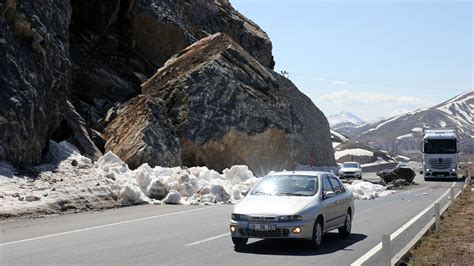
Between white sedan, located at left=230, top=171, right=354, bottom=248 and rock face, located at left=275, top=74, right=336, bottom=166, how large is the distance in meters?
41.7

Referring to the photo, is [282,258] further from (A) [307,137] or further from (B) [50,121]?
(A) [307,137]

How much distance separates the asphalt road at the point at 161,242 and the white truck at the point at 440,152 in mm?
29956

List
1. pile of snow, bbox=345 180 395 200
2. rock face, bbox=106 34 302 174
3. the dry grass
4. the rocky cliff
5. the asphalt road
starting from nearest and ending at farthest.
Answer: the dry grass → the asphalt road → the rocky cliff → pile of snow, bbox=345 180 395 200 → rock face, bbox=106 34 302 174

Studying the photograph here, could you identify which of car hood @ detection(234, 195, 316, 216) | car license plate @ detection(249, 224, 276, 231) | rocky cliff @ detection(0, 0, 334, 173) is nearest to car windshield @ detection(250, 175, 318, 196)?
car hood @ detection(234, 195, 316, 216)

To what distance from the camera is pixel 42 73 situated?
27.1 m

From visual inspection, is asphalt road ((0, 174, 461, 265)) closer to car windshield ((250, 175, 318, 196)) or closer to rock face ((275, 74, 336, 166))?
car windshield ((250, 175, 318, 196))

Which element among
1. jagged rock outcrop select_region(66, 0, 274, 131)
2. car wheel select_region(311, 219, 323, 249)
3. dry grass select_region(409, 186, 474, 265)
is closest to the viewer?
dry grass select_region(409, 186, 474, 265)

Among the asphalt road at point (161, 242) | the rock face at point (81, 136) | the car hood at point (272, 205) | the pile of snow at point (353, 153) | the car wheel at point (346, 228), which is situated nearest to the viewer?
the asphalt road at point (161, 242)

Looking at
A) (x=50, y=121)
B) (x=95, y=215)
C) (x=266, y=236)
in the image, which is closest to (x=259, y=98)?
(x=50, y=121)

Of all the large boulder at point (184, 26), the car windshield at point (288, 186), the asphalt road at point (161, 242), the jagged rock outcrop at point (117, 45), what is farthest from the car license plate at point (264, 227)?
the large boulder at point (184, 26)

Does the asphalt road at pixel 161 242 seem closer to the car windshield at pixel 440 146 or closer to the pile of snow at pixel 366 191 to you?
the pile of snow at pixel 366 191

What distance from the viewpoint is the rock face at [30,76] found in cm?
2345

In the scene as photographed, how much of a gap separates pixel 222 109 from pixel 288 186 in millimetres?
27659

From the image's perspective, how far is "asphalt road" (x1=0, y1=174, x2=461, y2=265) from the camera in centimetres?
1030
